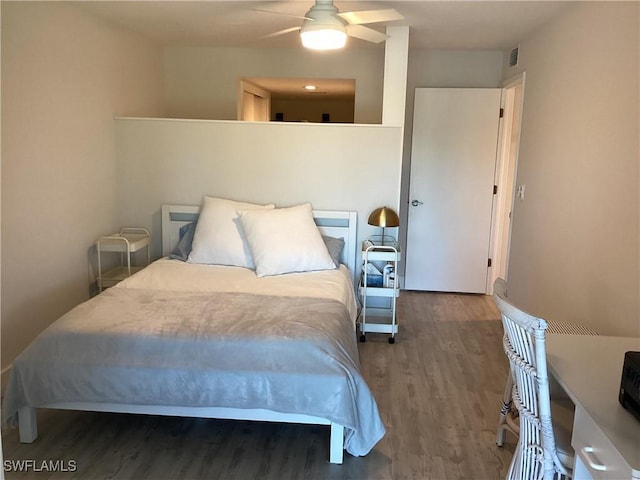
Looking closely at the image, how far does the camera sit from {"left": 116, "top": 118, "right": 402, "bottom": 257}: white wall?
397 centimetres

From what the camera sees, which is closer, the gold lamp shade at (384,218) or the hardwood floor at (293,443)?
the hardwood floor at (293,443)

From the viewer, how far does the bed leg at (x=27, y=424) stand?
7.89ft

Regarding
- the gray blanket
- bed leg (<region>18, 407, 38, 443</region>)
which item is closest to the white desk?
the gray blanket

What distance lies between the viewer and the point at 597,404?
1.50m

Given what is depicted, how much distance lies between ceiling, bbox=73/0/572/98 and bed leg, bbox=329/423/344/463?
233 centimetres

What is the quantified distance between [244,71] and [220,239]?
6.68 feet

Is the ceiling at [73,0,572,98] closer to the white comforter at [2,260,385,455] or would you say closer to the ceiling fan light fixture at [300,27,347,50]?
the ceiling fan light fixture at [300,27,347,50]

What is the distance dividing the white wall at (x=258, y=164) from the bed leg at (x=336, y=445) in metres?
1.99

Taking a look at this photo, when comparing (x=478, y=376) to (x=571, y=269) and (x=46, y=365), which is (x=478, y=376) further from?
(x=46, y=365)

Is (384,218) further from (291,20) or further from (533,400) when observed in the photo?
(533,400)

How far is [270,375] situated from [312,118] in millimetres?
7530

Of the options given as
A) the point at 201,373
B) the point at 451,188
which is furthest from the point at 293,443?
the point at 451,188

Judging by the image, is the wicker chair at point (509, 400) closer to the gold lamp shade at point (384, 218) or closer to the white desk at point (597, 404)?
the white desk at point (597, 404)

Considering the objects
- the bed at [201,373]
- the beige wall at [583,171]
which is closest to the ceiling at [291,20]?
the beige wall at [583,171]
